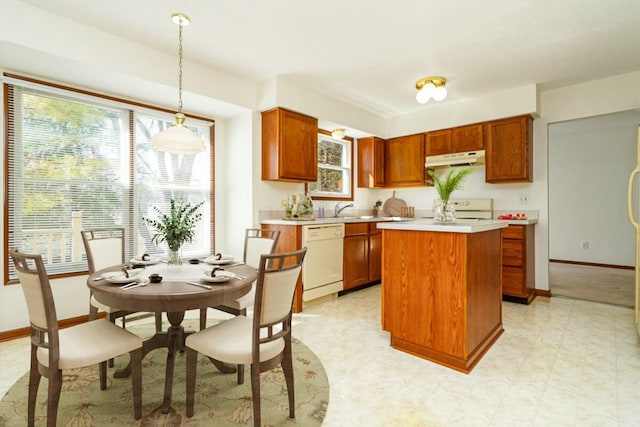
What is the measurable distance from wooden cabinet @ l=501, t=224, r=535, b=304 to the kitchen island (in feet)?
4.09

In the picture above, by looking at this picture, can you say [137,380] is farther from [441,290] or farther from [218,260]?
[441,290]

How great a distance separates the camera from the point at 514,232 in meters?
3.71

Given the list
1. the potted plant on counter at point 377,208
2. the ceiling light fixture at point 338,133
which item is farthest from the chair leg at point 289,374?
the potted plant on counter at point 377,208

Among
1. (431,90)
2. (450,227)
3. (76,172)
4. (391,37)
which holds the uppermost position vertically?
(391,37)

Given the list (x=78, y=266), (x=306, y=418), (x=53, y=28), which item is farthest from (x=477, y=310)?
(x=53, y=28)

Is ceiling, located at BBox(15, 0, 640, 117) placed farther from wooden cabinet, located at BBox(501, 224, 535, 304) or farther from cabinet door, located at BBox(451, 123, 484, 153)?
wooden cabinet, located at BBox(501, 224, 535, 304)

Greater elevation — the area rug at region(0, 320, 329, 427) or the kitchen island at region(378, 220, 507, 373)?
the kitchen island at region(378, 220, 507, 373)

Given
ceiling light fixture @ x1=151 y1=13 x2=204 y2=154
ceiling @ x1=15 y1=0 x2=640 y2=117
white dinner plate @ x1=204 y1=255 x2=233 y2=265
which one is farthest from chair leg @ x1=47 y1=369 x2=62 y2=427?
ceiling @ x1=15 y1=0 x2=640 y2=117

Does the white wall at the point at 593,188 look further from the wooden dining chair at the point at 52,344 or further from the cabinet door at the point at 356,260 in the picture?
the wooden dining chair at the point at 52,344

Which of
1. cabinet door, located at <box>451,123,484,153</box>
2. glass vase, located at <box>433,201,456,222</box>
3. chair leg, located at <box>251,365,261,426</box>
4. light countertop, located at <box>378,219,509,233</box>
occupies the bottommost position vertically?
chair leg, located at <box>251,365,261,426</box>

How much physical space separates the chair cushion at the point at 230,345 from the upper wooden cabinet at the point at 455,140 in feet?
12.3

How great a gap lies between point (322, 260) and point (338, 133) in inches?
76.7

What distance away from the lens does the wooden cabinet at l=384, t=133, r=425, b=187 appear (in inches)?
191

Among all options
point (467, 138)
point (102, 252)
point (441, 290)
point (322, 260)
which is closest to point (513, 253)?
point (467, 138)
